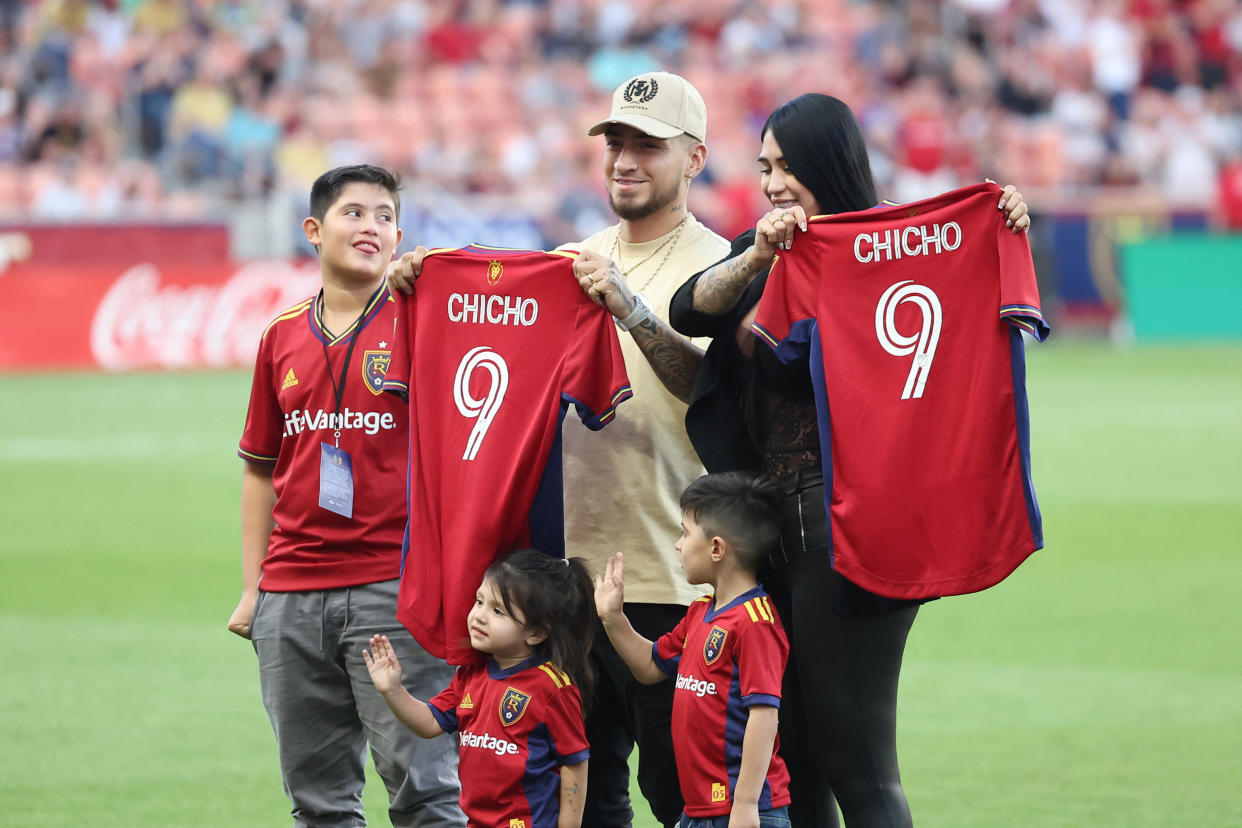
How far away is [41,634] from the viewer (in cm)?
923

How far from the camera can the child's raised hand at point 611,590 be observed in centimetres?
478

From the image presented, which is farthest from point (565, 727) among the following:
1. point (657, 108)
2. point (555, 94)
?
point (555, 94)

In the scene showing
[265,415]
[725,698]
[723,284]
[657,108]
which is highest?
[657,108]

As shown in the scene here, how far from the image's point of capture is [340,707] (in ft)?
17.1

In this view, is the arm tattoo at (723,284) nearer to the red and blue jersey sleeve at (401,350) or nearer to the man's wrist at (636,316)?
the man's wrist at (636,316)

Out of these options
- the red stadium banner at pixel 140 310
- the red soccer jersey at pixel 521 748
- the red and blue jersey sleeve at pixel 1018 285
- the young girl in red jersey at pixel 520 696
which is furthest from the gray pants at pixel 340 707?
the red stadium banner at pixel 140 310

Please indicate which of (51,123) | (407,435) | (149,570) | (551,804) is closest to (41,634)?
(149,570)

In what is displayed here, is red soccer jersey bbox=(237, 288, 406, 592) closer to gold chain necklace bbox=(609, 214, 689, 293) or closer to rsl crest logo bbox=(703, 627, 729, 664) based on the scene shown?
gold chain necklace bbox=(609, 214, 689, 293)

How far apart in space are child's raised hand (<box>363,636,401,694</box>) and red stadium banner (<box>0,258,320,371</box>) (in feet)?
53.4

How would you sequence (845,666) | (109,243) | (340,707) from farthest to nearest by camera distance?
(109,243), (340,707), (845,666)

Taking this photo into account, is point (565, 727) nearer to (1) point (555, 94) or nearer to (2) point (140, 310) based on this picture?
(2) point (140, 310)

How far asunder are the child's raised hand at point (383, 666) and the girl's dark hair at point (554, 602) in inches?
13.6

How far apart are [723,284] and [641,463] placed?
0.70 meters

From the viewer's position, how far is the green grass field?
659 cm
